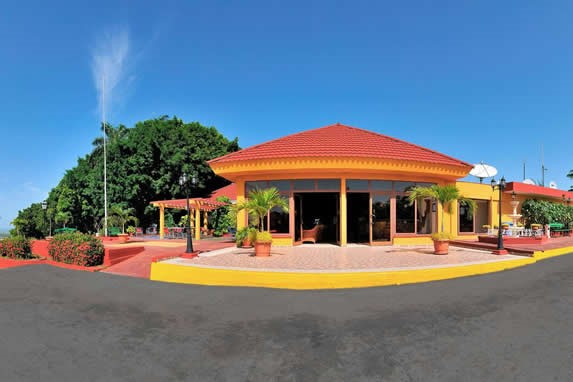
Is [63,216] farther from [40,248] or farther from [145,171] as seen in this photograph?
[40,248]

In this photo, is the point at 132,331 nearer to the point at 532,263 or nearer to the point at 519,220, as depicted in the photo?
the point at 532,263

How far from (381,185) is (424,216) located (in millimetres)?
2892

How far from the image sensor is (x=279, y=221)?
1384 cm

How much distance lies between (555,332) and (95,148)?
39.9m

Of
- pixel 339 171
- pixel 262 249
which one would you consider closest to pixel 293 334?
pixel 262 249

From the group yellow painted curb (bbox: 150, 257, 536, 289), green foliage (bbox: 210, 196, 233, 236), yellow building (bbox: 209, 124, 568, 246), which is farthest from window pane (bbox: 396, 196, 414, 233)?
green foliage (bbox: 210, 196, 233, 236)

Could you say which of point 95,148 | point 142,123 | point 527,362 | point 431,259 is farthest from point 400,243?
point 95,148

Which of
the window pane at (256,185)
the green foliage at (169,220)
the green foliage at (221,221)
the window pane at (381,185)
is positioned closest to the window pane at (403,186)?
the window pane at (381,185)

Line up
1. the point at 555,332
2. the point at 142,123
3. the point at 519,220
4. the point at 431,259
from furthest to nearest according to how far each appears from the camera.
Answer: the point at 142,123
the point at 519,220
the point at 431,259
the point at 555,332

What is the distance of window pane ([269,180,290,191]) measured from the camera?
1372 cm

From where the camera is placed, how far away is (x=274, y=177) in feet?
45.4

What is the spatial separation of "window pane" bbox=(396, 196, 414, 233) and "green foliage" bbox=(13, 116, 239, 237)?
19752 millimetres

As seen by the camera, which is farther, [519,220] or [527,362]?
[519,220]

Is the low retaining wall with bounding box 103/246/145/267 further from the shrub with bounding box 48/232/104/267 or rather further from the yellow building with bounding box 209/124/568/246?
the yellow building with bounding box 209/124/568/246
